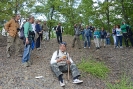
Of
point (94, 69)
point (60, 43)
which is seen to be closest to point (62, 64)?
point (94, 69)

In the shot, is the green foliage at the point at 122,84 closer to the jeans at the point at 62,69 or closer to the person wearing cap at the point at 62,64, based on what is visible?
the person wearing cap at the point at 62,64

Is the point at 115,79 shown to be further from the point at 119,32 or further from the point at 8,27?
the point at 119,32

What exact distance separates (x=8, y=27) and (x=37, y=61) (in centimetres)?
211

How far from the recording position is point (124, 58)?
39.9ft

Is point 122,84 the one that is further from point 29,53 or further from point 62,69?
point 29,53

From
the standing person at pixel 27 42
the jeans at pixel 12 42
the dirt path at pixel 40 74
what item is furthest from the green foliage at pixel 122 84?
the jeans at pixel 12 42

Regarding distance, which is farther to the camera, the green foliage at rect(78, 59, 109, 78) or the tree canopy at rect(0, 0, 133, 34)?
the tree canopy at rect(0, 0, 133, 34)

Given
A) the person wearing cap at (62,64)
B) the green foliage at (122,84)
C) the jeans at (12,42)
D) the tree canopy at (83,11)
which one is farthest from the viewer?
the tree canopy at (83,11)

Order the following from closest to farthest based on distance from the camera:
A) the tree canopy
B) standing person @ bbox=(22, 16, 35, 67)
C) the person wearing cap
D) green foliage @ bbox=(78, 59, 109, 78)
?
the person wearing cap
standing person @ bbox=(22, 16, 35, 67)
green foliage @ bbox=(78, 59, 109, 78)
the tree canopy

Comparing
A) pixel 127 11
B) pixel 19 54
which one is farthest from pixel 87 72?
pixel 127 11

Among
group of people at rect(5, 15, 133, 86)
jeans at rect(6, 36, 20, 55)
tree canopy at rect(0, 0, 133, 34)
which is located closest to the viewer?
group of people at rect(5, 15, 133, 86)

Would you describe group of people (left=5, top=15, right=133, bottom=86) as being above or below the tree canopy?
below

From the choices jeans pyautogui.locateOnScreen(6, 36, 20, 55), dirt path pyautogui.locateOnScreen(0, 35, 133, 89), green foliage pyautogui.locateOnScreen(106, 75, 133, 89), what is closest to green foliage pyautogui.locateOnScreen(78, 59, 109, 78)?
dirt path pyautogui.locateOnScreen(0, 35, 133, 89)

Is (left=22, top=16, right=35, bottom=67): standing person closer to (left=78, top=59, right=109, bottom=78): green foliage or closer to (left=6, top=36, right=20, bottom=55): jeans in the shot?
(left=6, top=36, right=20, bottom=55): jeans
